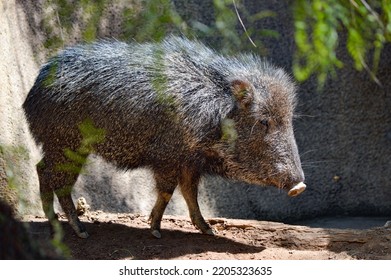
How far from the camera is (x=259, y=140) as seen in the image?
202 inches

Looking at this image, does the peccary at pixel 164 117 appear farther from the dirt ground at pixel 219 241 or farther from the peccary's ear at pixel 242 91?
the dirt ground at pixel 219 241

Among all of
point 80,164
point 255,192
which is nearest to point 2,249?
point 80,164

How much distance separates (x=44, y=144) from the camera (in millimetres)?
5062

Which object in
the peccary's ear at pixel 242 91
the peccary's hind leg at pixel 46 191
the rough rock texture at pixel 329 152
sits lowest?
the rough rock texture at pixel 329 152

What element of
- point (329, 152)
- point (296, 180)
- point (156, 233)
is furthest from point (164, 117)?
point (329, 152)

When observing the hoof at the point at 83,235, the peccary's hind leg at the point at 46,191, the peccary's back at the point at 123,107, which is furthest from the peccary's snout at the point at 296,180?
the peccary's hind leg at the point at 46,191

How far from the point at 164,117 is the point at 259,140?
67 cm

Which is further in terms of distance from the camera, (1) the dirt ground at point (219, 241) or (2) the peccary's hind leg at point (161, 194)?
(2) the peccary's hind leg at point (161, 194)

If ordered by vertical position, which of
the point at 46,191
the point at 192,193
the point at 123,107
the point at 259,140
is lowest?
the point at 192,193

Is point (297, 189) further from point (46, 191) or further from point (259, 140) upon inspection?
point (46, 191)

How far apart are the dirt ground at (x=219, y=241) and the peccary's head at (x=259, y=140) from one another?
1.56 feet

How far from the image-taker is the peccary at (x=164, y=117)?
4.99m

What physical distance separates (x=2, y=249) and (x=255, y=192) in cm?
491

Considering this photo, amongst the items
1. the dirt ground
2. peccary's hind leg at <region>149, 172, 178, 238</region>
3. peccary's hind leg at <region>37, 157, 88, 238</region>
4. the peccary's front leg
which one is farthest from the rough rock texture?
peccary's hind leg at <region>37, 157, 88, 238</region>
